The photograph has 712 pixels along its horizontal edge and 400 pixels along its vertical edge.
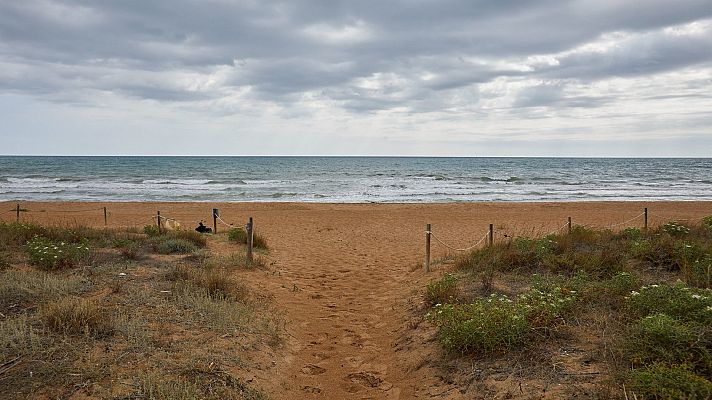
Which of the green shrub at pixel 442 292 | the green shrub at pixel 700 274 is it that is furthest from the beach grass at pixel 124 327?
the green shrub at pixel 700 274

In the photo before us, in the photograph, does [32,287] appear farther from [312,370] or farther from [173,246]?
[312,370]

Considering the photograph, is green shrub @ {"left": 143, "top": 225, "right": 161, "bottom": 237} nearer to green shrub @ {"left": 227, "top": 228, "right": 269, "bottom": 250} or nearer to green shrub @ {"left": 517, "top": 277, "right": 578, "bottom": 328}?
green shrub @ {"left": 227, "top": 228, "right": 269, "bottom": 250}

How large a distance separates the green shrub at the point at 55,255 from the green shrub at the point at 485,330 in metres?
6.91

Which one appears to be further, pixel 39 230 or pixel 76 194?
pixel 76 194

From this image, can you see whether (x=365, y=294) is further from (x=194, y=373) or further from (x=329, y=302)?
(x=194, y=373)

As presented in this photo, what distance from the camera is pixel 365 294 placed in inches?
360

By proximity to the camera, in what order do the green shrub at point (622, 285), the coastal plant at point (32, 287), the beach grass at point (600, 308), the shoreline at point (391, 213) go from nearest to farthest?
the beach grass at point (600, 308)
the green shrub at point (622, 285)
the coastal plant at point (32, 287)
the shoreline at point (391, 213)

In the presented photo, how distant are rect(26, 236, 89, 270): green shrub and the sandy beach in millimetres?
3222

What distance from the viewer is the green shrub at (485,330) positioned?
5211 mm

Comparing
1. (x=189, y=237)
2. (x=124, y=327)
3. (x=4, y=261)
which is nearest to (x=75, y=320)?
(x=124, y=327)

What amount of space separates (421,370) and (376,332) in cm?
161

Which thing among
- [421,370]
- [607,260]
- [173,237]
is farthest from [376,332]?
[173,237]

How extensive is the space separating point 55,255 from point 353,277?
567 centimetres

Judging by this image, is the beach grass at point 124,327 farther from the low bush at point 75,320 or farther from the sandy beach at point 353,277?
the sandy beach at point 353,277
